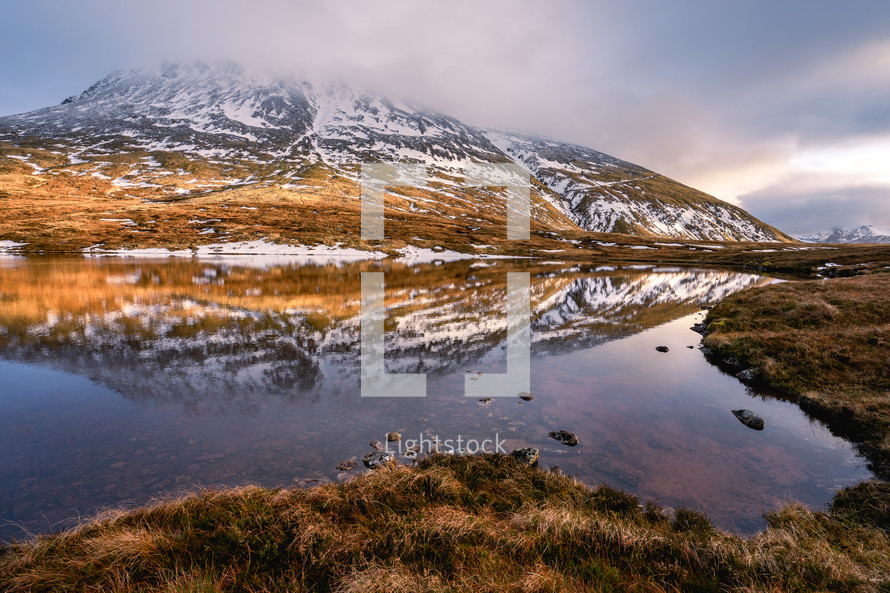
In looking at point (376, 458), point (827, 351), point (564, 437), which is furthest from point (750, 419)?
point (376, 458)

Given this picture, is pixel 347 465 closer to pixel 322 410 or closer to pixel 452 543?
pixel 322 410

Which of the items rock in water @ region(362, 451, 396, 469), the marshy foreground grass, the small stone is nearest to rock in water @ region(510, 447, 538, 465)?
the marshy foreground grass

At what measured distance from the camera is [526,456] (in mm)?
10852

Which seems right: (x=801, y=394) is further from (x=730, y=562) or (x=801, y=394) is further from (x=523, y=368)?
(x=730, y=562)

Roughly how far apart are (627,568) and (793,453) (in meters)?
10.0

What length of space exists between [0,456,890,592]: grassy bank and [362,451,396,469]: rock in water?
1.74m

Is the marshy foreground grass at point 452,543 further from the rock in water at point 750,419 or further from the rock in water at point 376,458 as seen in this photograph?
the rock in water at point 750,419

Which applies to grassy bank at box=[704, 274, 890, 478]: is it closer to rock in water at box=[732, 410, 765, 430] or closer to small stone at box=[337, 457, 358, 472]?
rock in water at box=[732, 410, 765, 430]

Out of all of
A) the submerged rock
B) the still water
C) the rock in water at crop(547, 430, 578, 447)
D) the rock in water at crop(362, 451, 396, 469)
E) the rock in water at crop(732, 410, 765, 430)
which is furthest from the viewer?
the submerged rock

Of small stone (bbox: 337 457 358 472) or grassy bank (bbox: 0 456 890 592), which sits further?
small stone (bbox: 337 457 358 472)

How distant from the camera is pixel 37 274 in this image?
4591 centimetres

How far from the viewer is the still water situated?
988 cm

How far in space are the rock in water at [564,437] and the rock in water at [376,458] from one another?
5504 millimetres

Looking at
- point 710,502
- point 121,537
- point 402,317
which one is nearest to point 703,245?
point 402,317
